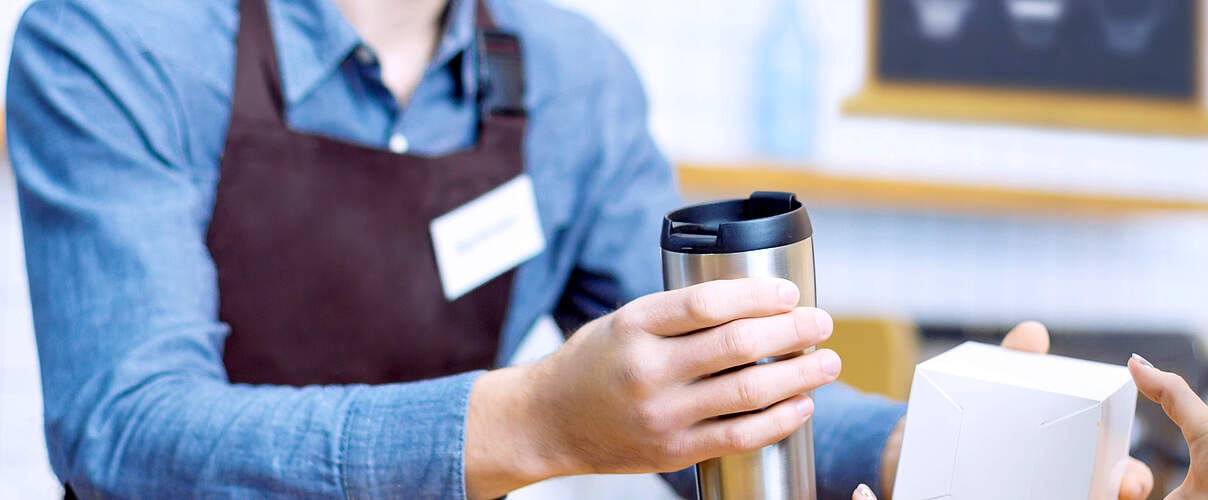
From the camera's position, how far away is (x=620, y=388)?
18.7 inches

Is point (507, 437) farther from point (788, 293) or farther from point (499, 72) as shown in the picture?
point (499, 72)

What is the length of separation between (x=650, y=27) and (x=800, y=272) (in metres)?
1.52

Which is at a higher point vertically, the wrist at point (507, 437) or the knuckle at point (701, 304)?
the knuckle at point (701, 304)

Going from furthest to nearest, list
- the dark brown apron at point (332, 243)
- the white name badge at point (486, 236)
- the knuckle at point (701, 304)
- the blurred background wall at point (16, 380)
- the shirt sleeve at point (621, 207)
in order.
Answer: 1. the blurred background wall at point (16, 380)
2. the shirt sleeve at point (621, 207)
3. the white name badge at point (486, 236)
4. the dark brown apron at point (332, 243)
5. the knuckle at point (701, 304)

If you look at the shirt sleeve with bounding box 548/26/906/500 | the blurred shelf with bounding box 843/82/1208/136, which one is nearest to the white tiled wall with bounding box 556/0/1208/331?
the blurred shelf with bounding box 843/82/1208/136

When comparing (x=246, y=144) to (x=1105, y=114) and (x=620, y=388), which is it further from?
(x=1105, y=114)

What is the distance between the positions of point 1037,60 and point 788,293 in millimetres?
1859

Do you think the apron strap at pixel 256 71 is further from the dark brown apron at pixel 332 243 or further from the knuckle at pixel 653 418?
the knuckle at pixel 653 418

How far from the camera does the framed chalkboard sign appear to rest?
200cm

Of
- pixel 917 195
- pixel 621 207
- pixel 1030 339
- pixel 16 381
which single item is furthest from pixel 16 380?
pixel 917 195

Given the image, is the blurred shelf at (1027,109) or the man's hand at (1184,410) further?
the blurred shelf at (1027,109)

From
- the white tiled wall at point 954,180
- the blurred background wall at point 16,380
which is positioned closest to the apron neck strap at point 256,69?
the blurred background wall at point 16,380

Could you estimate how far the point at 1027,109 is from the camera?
2018 mm

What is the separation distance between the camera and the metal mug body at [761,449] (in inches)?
17.8
